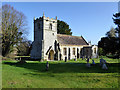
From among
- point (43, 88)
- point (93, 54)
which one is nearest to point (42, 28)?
point (93, 54)

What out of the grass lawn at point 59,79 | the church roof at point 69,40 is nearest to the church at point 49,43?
the church roof at point 69,40

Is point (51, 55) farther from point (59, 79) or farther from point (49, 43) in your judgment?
point (59, 79)

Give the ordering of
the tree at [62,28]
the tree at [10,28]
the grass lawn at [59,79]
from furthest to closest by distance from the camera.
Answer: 1. the tree at [62,28]
2. the tree at [10,28]
3. the grass lawn at [59,79]

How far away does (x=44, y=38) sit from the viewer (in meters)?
29.8

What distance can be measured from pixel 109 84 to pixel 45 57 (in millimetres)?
21985

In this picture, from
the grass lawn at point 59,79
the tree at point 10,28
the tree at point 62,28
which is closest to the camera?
the grass lawn at point 59,79

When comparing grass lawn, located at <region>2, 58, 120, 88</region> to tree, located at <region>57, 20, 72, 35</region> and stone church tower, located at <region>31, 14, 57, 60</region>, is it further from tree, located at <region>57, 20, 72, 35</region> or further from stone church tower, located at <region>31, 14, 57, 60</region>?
tree, located at <region>57, 20, 72, 35</region>

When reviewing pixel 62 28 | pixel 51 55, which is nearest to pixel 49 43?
pixel 51 55

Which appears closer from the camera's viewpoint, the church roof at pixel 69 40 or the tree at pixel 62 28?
the church roof at pixel 69 40

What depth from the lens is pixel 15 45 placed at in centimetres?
3066

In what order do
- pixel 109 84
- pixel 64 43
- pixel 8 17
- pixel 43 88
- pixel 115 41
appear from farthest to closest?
pixel 64 43, pixel 8 17, pixel 115 41, pixel 109 84, pixel 43 88

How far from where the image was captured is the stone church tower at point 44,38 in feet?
97.4

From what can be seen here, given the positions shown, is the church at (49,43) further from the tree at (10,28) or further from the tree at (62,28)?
the tree at (62,28)

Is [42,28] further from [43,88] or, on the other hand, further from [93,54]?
[43,88]
